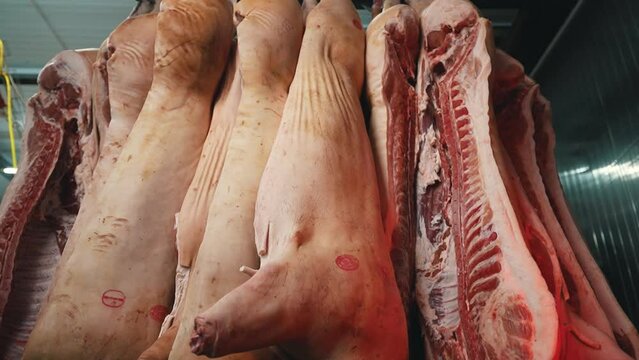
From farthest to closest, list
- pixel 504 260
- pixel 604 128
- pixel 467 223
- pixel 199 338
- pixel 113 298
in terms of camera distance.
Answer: pixel 604 128
pixel 113 298
pixel 467 223
pixel 504 260
pixel 199 338

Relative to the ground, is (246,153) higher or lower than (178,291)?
higher

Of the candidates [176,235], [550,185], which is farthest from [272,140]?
[550,185]

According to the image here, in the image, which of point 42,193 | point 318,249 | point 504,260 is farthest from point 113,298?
point 504,260

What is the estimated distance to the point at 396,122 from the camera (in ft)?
5.49

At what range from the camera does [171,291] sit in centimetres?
155

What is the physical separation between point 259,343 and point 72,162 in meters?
1.47

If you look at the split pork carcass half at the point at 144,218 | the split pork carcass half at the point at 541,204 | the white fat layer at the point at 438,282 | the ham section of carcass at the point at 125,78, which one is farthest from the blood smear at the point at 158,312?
the split pork carcass half at the point at 541,204

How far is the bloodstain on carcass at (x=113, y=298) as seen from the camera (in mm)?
1429

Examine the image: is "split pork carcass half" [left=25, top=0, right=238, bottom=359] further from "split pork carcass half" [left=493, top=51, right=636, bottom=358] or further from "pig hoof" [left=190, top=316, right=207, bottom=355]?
"split pork carcass half" [left=493, top=51, right=636, bottom=358]

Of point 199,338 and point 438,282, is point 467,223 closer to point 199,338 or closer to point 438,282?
point 438,282

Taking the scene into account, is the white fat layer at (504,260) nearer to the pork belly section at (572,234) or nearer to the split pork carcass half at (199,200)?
the pork belly section at (572,234)

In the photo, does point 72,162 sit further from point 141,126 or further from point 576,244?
point 576,244

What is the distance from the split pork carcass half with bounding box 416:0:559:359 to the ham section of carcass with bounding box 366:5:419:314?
0.13 feet

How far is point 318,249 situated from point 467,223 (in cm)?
40
